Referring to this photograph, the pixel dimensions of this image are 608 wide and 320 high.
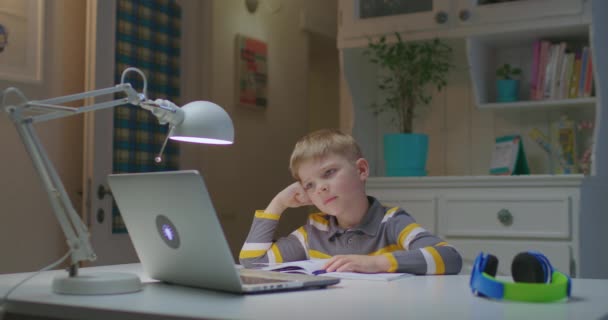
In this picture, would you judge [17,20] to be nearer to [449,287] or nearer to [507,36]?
[507,36]

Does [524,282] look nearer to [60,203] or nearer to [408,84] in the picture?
[60,203]

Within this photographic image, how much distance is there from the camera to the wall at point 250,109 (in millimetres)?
3988

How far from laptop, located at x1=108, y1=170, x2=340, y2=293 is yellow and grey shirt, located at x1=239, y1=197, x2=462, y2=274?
35cm

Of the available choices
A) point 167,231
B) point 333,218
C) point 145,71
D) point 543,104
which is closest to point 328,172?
point 333,218

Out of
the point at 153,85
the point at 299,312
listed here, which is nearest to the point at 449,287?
the point at 299,312

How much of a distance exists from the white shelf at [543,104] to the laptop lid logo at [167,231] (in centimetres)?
207

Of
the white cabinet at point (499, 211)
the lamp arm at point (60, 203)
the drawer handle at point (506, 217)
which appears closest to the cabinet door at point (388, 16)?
the white cabinet at point (499, 211)

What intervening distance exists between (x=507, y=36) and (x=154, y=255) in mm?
2146

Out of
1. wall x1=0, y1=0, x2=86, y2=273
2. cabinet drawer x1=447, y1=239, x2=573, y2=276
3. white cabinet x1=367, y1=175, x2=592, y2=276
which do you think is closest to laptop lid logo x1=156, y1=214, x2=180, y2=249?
cabinet drawer x1=447, y1=239, x2=573, y2=276

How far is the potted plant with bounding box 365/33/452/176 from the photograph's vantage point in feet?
10.1

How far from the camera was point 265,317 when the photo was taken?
887 millimetres

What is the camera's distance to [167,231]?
3.93 feet

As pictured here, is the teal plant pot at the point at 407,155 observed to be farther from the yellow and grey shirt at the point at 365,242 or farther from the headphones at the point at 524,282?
the headphones at the point at 524,282

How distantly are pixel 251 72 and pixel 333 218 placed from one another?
2565mm
